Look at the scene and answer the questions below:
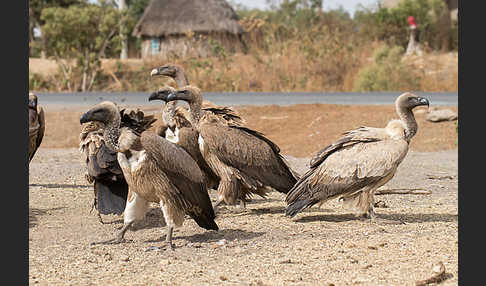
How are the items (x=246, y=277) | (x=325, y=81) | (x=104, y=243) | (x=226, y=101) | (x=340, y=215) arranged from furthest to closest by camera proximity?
(x=325, y=81), (x=226, y=101), (x=340, y=215), (x=104, y=243), (x=246, y=277)

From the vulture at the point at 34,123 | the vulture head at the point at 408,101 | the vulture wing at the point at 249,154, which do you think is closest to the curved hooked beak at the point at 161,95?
the vulture wing at the point at 249,154

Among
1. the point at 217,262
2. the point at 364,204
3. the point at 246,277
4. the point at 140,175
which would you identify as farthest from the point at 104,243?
the point at 364,204

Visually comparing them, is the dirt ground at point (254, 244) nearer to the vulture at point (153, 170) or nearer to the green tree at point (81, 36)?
the vulture at point (153, 170)

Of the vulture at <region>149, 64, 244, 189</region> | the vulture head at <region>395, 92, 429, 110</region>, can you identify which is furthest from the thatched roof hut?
the vulture head at <region>395, 92, 429, 110</region>

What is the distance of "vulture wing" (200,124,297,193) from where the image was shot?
23.9 ft

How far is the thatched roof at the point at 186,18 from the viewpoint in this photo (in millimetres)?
35156

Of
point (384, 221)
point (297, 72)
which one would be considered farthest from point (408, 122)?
point (297, 72)

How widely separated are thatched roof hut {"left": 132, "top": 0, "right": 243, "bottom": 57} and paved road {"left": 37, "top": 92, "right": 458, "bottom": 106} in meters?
15.8

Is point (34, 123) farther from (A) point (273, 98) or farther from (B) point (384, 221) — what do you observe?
(A) point (273, 98)

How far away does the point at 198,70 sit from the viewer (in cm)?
2300

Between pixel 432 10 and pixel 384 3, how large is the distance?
143 inches

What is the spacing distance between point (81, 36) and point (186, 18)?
36.7 ft

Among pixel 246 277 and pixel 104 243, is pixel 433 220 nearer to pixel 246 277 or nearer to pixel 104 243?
pixel 246 277

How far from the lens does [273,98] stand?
17.9 metres
